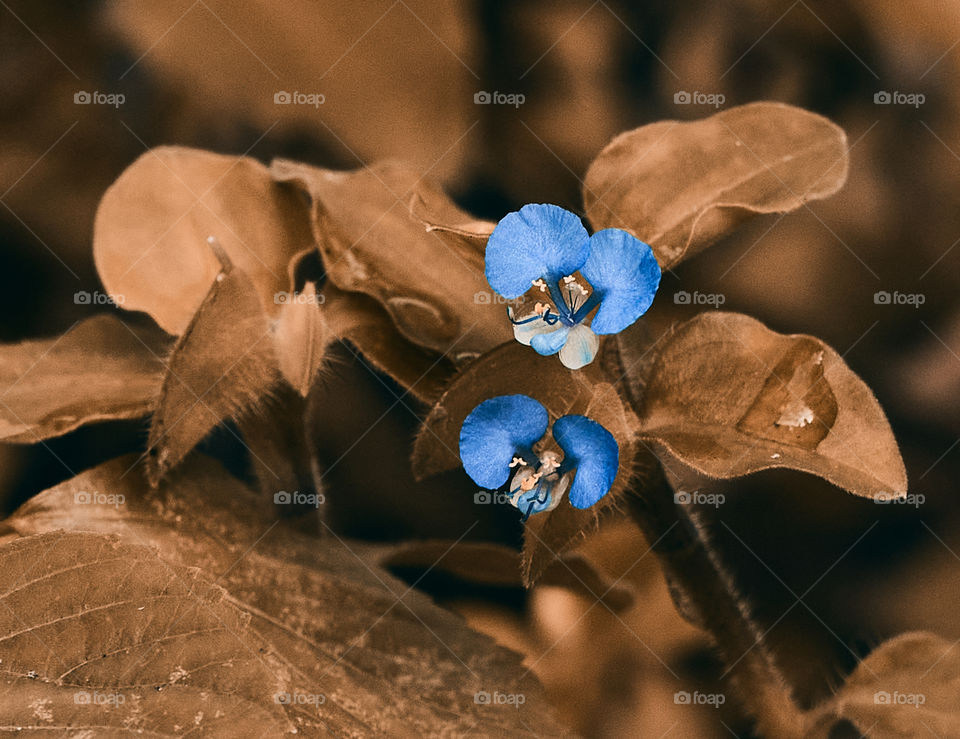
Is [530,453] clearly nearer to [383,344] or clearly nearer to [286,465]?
[383,344]

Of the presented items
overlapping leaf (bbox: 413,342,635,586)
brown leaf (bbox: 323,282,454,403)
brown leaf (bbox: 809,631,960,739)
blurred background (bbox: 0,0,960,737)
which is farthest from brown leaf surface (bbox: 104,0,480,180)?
brown leaf (bbox: 809,631,960,739)

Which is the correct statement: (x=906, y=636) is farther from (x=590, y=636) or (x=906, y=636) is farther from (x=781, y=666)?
(x=590, y=636)

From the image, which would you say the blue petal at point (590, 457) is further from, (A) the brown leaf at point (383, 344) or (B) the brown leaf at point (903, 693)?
(B) the brown leaf at point (903, 693)

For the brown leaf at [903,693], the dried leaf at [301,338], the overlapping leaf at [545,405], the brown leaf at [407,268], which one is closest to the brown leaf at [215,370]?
the dried leaf at [301,338]

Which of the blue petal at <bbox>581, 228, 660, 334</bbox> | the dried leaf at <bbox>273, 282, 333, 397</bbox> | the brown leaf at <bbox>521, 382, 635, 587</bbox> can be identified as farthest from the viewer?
the dried leaf at <bbox>273, 282, 333, 397</bbox>

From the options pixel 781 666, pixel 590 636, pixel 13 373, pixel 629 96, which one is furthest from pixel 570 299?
pixel 13 373

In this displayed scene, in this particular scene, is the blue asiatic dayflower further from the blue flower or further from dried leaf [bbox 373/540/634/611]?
dried leaf [bbox 373/540/634/611]
